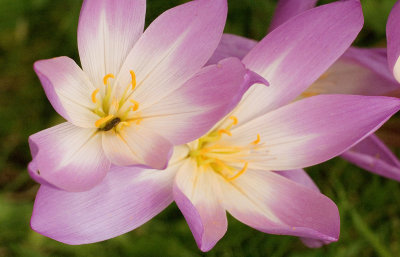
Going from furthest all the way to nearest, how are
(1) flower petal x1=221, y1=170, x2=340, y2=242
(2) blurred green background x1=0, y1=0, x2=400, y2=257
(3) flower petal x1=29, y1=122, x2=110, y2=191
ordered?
(2) blurred green background x1=0, y1=0, x2=400, y2=257 → (1) flower petal x1=221, y1=170, x2=340, y2=242 → (3) flower petal x1=29, y1=122, x2=110, y2=191

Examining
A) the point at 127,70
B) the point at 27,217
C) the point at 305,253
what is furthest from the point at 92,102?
the point at 305,253

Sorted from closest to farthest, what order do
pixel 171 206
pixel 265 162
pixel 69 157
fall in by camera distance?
1. pixel 69 157
2. pixel 265 162
3. pixel 171 206

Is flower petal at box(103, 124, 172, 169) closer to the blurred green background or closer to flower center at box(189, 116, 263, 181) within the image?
flower center at box(189, 116, 263, 181)

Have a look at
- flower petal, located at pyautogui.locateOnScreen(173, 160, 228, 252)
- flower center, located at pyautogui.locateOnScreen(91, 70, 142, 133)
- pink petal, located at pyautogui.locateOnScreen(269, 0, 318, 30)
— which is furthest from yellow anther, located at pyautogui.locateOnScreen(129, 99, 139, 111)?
pink petal, located at pyautogui.locateOnScreen(269, 0, 318, 30)

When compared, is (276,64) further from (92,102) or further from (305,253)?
(305,253)

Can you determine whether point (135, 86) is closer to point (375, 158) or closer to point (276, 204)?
point (276, 204)

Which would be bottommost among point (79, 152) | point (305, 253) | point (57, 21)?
point (305, 253)

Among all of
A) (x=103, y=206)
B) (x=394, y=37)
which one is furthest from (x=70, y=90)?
(x=394, y=37)
